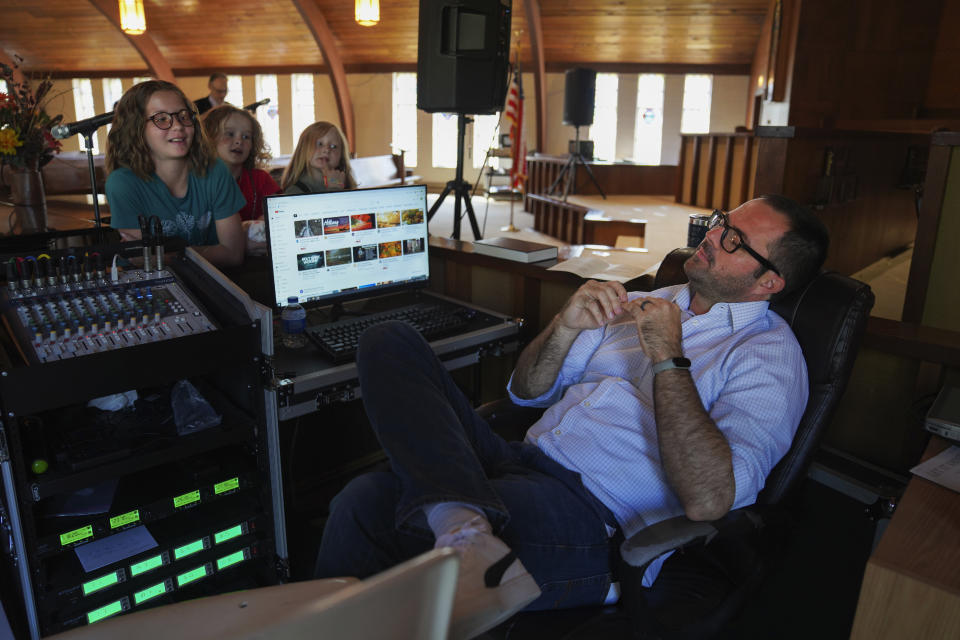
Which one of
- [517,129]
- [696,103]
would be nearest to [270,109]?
[517,129]

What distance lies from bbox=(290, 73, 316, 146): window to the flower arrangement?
1009 centimetres

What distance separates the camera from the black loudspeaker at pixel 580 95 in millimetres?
9141

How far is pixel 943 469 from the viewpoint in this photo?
1.30 metres

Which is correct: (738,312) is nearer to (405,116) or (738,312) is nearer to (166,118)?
(166,118)

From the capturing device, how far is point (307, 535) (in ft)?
7.49

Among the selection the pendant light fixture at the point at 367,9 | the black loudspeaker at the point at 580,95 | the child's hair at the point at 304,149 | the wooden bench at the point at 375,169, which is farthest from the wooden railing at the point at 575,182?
the child's hair at the point at 304,149

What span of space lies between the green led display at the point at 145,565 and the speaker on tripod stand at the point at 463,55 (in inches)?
67.7

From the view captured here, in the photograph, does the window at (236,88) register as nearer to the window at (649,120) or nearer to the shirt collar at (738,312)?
the window at (649,120)

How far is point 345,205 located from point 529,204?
7886 mm

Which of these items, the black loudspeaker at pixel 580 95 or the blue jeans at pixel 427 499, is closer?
the blue jeans at pixel 427 499

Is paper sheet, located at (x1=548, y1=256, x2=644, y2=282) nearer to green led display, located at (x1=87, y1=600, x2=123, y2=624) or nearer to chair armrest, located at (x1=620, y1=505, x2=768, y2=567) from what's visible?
chair armrest, located at (x1=620, y1=505, x2=768, y2=567)

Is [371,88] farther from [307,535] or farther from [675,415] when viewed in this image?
[675,415]

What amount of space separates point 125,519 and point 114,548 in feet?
0.27

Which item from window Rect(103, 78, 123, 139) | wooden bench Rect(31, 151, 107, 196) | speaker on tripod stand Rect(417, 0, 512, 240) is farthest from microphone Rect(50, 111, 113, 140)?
window Rect(103, 78, 123, 139)
